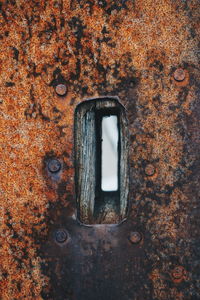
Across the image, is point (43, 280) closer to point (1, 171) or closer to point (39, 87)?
point (1, 171)

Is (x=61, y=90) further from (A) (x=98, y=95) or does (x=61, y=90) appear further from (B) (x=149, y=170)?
(B) (x=149, y=170)

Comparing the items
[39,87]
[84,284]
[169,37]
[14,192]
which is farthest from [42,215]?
[169,37]

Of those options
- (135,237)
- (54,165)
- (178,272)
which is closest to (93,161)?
(54,165)

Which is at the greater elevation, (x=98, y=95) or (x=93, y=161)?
(x=98, y=95)

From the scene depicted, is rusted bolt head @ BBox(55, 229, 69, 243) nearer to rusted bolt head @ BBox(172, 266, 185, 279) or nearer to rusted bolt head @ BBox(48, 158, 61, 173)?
rusted bolt head @ BBox(48, 158, 61, 173)

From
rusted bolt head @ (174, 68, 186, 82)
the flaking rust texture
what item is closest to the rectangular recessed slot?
the flaking rust texture

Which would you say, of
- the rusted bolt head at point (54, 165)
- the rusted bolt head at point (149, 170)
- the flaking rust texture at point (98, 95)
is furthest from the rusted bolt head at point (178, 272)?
the rusted bolt head at point (54, 165)

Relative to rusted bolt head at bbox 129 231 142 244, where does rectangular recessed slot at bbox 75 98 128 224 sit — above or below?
above
